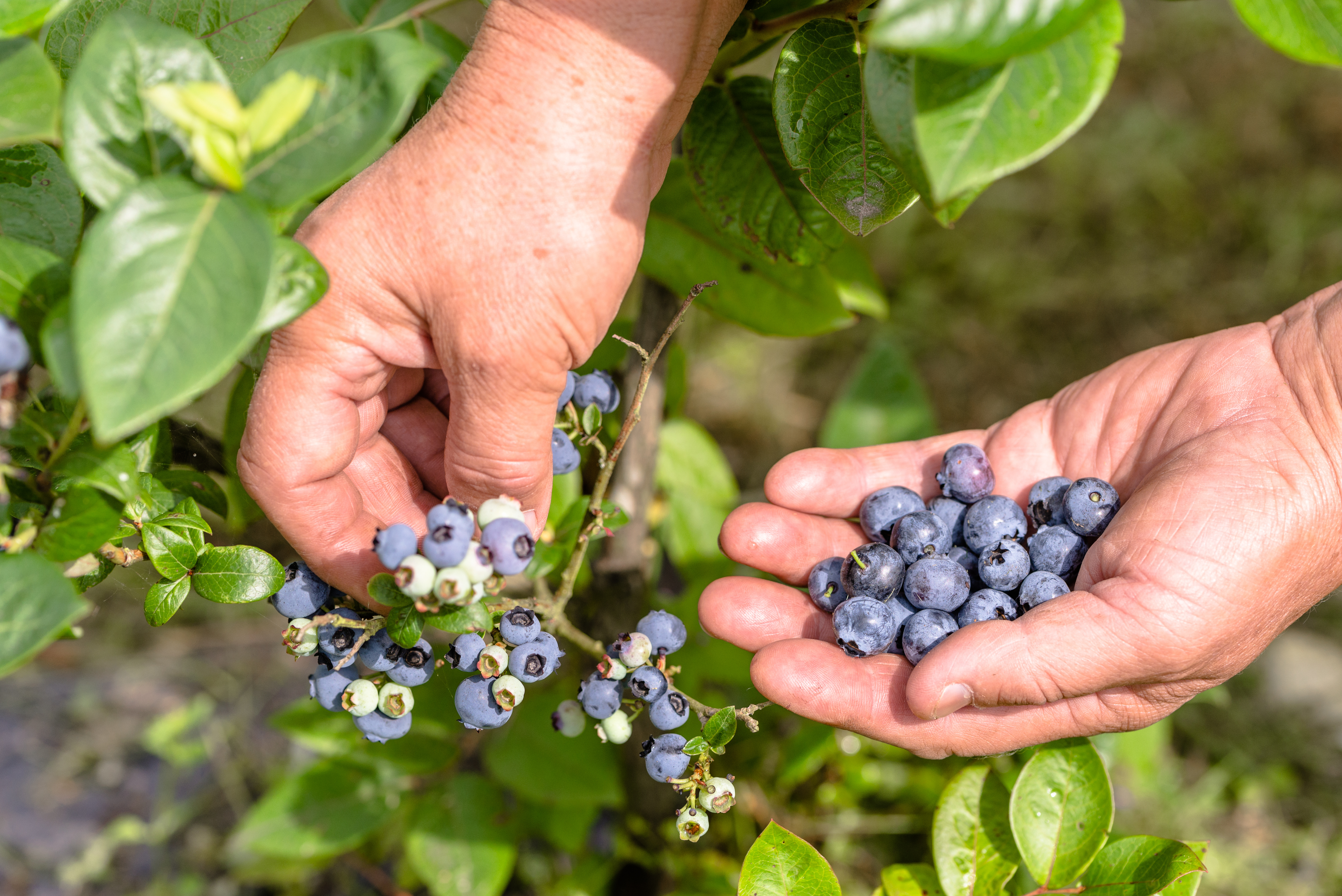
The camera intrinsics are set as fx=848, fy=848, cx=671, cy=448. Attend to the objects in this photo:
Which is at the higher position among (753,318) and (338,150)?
(338,150)

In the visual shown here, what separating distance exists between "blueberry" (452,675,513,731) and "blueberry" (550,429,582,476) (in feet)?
1.13

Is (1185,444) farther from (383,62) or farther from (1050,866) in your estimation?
(383,62)

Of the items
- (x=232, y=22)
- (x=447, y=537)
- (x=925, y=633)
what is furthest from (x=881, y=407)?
(x=232, y=22)

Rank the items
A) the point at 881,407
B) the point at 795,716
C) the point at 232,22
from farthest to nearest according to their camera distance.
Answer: the point at 881,407, the point at 795,716, the point at 232,22

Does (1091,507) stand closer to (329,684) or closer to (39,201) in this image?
(329,684)

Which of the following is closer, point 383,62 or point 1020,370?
point 383,62

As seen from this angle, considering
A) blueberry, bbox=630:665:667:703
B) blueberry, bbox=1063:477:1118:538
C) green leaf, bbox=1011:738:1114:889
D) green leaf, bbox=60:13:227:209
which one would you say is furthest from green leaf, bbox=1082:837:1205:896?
green leaf, bbox=60:13:227:209

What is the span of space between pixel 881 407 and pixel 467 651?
1.66 metres

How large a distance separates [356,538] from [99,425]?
0.62 metres

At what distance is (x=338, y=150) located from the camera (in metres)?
0.80

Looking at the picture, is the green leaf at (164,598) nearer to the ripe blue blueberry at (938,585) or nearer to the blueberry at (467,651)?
the blueberry at (467,651)

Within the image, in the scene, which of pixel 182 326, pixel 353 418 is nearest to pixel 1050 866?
pixel 353 418

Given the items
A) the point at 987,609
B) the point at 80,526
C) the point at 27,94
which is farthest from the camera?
the point at 987,609

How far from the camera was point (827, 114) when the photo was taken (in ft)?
3.89
